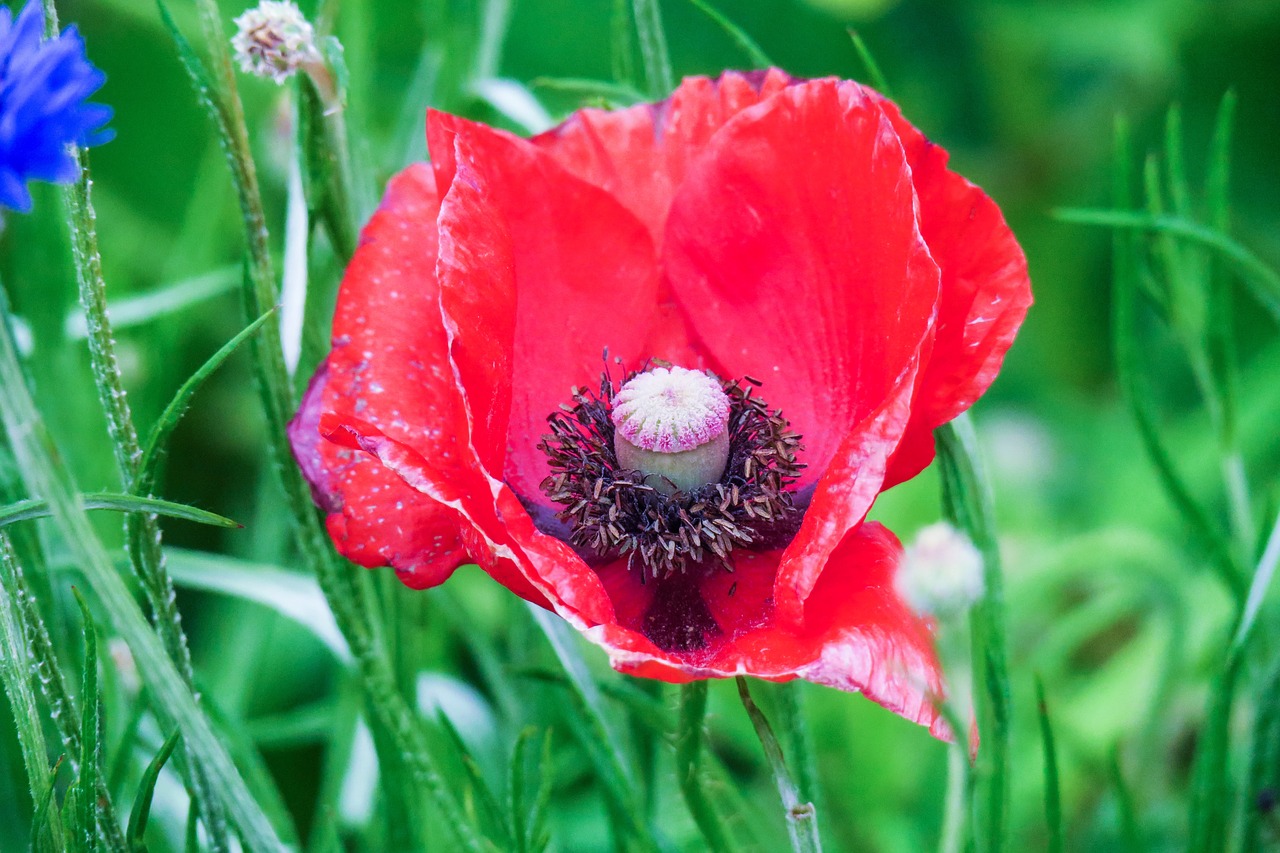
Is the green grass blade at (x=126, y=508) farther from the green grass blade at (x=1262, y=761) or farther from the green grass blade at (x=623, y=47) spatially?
the green grass blade at (x=1262, y=761)

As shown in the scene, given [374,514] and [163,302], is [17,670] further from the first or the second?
[163,302]

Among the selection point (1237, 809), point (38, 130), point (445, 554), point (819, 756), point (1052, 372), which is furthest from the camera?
point (1052, 372)

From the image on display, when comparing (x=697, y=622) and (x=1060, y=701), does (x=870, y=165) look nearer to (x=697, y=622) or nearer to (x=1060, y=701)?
(x=697, y=622)

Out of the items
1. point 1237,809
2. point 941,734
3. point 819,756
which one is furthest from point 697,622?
point 819,756

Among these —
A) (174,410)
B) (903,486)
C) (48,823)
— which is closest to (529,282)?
(174,410)

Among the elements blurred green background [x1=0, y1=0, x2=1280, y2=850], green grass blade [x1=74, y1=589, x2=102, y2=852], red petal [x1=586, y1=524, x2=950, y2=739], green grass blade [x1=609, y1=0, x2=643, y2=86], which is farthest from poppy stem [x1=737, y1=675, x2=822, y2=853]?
green grass blade [x1=609, y1=0, x2=643, y2=86]

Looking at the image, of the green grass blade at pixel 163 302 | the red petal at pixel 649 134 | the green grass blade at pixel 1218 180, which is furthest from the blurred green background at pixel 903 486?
the green grass blade at pixel 1218 180
